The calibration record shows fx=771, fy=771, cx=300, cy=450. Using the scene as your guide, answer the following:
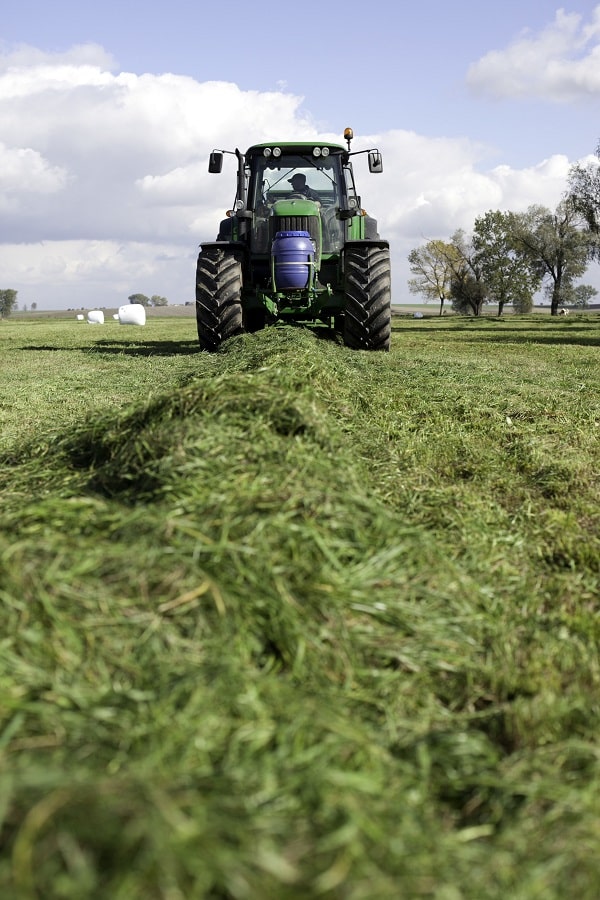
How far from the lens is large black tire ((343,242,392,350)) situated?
1039 centimetres

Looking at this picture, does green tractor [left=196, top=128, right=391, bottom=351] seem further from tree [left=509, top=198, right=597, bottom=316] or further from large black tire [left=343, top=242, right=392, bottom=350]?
tree [left=509, top=198, right=597, bottom=316]

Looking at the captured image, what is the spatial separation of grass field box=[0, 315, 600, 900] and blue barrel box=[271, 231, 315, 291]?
6.55 m

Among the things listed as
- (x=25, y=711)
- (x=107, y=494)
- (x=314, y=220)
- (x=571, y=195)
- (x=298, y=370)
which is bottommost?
(x=25, y=711)

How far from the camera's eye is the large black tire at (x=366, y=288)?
10391mm

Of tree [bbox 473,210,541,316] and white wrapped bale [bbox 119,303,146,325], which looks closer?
white wrapped bale [bbox 119,303,146,325]

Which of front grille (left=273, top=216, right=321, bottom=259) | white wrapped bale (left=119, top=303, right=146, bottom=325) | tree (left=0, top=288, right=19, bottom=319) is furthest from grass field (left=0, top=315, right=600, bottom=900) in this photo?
tree (left=0, top=288, right=19, bottom=319)

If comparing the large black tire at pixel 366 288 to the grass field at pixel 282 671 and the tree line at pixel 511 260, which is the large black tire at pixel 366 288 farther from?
the tree line at pixel 511 260

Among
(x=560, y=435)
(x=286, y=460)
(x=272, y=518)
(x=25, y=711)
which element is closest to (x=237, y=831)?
(x=25, y=711)

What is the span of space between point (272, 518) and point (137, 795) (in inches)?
50.2

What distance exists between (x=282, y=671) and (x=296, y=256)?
876 centimetres

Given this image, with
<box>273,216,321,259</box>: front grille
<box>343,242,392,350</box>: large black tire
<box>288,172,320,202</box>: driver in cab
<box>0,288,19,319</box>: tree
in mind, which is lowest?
<box>343,242,392,350</box>: large black tire

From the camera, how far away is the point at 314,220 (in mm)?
10758

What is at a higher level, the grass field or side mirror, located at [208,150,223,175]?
side mirror, located at [208,150,223,175]

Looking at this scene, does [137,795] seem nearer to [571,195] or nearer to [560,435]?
[560,435]
